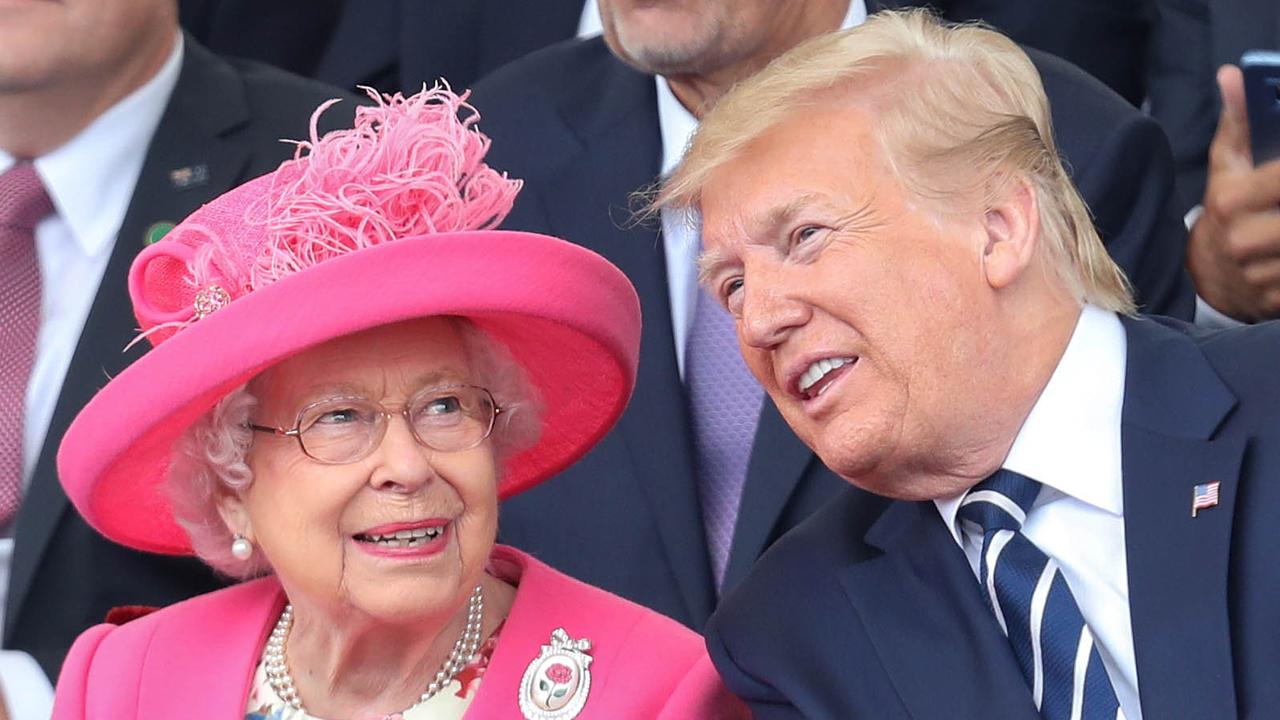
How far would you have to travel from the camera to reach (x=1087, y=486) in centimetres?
256

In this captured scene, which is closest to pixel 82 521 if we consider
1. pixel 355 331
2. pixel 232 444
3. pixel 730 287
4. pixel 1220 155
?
pixel 232 444

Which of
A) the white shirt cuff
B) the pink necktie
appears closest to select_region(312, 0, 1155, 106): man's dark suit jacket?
the pink necktie

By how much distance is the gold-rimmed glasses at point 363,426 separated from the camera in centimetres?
254

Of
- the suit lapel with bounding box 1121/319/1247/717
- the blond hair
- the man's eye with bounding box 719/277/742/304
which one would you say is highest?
the blond hair

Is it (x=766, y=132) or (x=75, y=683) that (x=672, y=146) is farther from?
(x=75, y=683)

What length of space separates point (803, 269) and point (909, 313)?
145mm

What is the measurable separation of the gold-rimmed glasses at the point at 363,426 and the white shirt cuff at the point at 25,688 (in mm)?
821

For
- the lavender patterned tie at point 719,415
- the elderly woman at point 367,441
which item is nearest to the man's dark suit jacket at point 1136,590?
the elderly woman at point 367,441

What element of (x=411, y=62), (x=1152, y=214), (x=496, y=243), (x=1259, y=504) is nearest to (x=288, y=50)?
(x=411, y=62)

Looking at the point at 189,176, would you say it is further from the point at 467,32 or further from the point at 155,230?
the point at 467,32

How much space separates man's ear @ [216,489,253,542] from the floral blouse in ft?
0.73

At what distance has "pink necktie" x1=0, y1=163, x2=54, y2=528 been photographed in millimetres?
3494

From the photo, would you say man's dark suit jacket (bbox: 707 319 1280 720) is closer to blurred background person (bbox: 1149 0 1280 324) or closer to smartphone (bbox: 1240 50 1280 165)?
smartphone (bbox: 1240 50 1280 165)

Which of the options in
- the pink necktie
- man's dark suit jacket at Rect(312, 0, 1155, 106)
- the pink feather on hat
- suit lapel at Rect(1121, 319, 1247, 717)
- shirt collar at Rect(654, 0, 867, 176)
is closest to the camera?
suit lapel at Rect(1121, 319, 1247, 717)
